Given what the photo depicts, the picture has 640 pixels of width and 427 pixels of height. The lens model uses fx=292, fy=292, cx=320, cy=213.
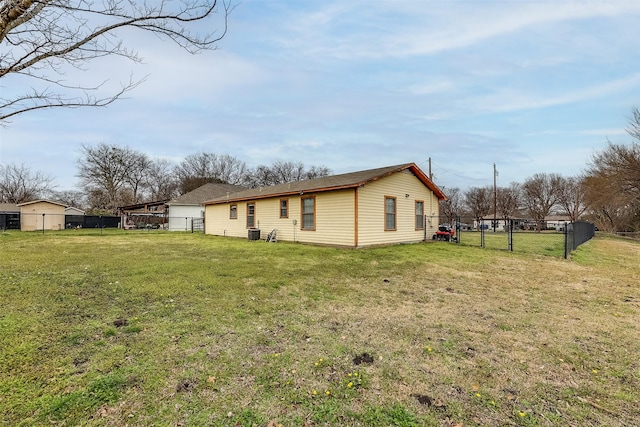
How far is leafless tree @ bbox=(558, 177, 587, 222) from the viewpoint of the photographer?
37.8 meters

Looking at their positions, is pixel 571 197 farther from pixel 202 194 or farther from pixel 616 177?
pixel 202 194

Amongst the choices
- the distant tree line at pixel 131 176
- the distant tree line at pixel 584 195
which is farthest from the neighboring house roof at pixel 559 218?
the distant tree line at pixel 131 176

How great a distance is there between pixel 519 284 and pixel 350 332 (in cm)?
486

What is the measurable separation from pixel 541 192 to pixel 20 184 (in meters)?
70.1

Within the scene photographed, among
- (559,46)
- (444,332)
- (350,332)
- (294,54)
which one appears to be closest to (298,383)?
(350,332)

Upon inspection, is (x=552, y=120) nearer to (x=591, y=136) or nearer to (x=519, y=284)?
(x=591, y=136)

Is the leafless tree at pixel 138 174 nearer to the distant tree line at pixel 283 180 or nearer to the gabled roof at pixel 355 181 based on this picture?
the distant tree line at pixel 283 180

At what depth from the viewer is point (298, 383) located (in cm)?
247

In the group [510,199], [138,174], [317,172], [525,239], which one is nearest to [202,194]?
[138,174]

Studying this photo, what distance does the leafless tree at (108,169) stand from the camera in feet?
109

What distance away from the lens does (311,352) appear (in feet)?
9.98

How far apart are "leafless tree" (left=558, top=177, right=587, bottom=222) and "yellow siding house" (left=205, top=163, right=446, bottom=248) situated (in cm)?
3396

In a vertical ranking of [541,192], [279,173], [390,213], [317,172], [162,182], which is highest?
[317,172]

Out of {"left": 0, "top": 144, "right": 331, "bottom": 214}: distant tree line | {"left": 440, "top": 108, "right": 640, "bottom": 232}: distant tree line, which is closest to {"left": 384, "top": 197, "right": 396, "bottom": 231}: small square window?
{"left": 440, "top": 108, "right": 640, "bottom": 232}: distant tree line
